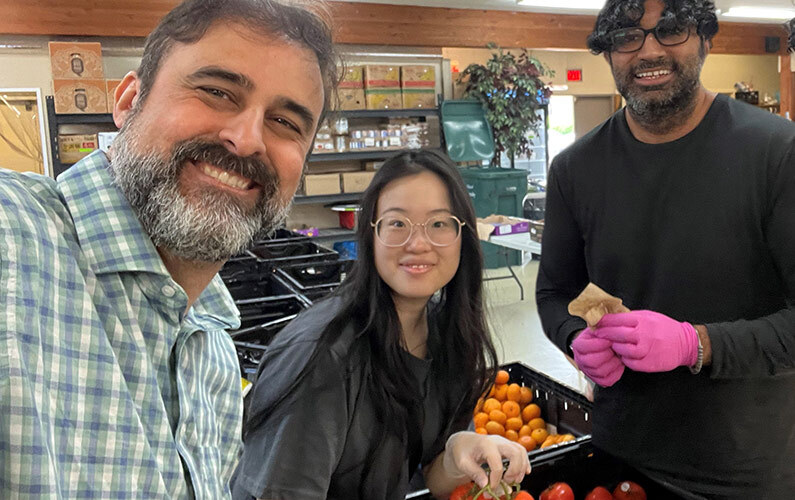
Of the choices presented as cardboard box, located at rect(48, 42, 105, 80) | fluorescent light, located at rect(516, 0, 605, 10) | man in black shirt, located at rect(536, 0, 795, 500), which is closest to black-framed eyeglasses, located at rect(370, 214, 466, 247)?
man in black shirt, located at rect(536, 0, 795, 500)

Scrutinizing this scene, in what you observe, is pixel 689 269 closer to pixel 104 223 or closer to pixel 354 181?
pixel 104 223

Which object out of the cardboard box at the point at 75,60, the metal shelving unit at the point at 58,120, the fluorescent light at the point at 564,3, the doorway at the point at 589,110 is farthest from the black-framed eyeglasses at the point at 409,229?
the doorway at the point at 589,110

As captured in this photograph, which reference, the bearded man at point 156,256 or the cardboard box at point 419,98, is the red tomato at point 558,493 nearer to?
the bearded man at point 156,256

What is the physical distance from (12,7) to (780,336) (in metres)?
6.88

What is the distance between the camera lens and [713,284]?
144 cm

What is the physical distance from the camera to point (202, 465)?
2.98 ft

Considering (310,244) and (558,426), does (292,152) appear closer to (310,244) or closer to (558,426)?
(558,426)

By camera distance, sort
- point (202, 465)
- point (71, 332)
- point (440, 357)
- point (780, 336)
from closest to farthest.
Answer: point (71, 332) < point (202, 465) < point (780, 336) < point (440, 357)

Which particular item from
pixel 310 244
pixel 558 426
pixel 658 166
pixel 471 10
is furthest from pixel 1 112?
pixel 658 166

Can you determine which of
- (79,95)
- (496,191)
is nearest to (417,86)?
(496,191)

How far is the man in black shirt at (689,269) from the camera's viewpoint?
1345mm

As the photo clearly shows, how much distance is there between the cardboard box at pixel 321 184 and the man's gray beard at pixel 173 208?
581 cm

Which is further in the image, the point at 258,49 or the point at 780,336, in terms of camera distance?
the point at 780,336

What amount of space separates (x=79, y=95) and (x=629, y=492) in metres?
5.74
